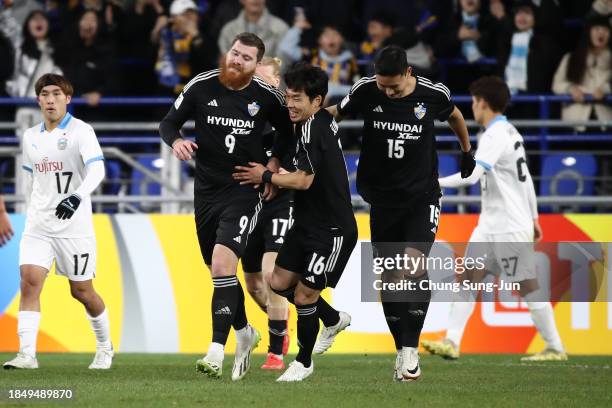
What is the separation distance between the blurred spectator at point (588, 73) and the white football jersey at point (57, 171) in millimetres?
7109

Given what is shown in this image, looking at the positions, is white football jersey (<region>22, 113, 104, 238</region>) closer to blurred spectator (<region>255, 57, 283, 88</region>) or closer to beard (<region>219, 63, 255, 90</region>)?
beard (<region>219, 63, 255, 90</region>)

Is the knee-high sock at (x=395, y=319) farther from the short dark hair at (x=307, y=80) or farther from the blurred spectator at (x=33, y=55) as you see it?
the blurred spectator at (x=33, y=55)

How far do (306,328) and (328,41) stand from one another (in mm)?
6809

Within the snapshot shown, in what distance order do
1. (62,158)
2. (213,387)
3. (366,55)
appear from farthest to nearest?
(366,55) < (62,158) < (213,387)

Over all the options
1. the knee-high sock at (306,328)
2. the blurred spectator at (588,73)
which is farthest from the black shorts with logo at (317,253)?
the blurred spectator at (588,73)

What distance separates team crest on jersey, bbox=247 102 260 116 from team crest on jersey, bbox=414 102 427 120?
119 centimetres

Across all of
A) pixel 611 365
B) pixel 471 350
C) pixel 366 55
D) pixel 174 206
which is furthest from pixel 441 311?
pixel 366 55

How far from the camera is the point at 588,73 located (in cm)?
1520

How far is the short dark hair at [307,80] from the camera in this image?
8703 millimetres

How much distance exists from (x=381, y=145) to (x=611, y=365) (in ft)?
11.6

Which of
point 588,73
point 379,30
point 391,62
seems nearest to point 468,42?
point 379,30

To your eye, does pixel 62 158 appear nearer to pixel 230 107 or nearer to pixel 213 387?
pixel 230 107

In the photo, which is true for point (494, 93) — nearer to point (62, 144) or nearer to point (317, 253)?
point (317, 253)

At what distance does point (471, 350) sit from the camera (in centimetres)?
1273
